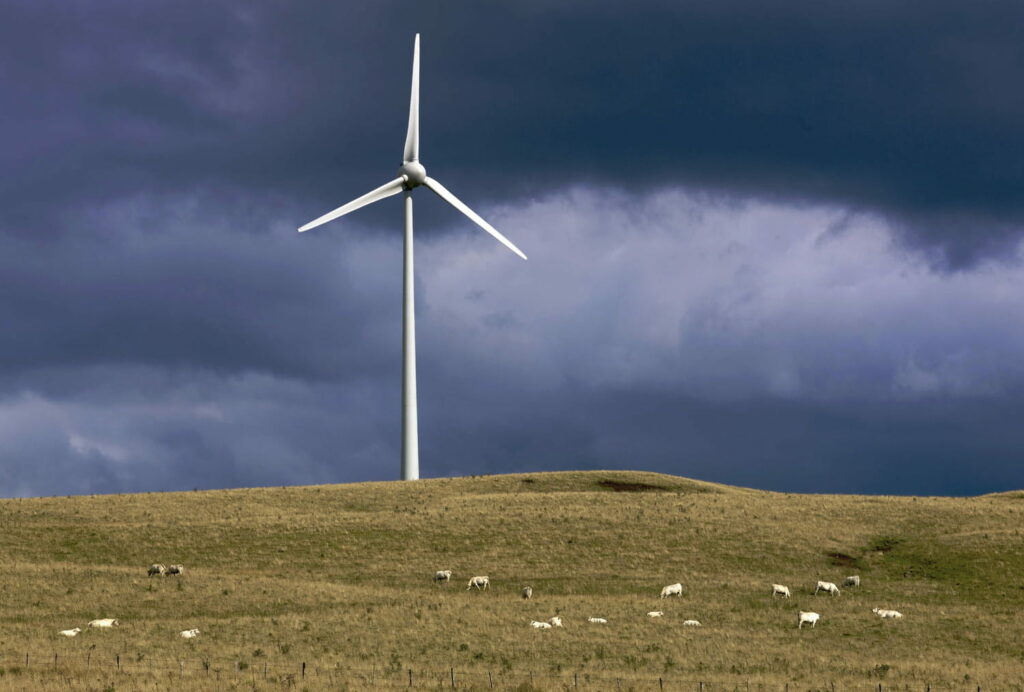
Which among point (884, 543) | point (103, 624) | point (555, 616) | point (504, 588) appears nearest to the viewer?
point (103, 624)

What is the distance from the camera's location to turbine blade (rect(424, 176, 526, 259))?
310 ft

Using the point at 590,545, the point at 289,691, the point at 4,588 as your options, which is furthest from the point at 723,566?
the point at 4,588

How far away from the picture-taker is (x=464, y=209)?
3755 inches

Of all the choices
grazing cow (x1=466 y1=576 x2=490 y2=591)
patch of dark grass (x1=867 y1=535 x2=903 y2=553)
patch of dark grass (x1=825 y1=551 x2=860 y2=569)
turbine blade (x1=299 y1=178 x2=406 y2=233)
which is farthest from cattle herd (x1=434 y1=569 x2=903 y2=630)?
turbine blade (x1=299 y1=178 x2=406 y2=233)

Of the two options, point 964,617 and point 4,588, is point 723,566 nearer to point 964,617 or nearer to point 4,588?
point 964,617

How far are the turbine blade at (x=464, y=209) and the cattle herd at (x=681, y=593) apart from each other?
130 ft

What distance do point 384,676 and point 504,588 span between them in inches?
711

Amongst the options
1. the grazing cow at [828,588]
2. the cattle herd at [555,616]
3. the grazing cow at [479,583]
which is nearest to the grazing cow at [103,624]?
the cattle herd at [555,616]

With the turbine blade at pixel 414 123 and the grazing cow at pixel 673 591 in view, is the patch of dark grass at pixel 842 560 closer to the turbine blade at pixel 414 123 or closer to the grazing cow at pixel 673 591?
the grazing cow at pixel 673 591

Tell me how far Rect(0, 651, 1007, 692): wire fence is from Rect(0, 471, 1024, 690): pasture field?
16cm

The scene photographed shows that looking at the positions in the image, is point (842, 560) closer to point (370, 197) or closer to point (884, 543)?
point (884, 543)

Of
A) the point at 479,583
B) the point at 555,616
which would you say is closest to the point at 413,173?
the point at 479,583

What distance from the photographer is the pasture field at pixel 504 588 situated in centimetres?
4094

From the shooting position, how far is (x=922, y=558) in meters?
63.6
